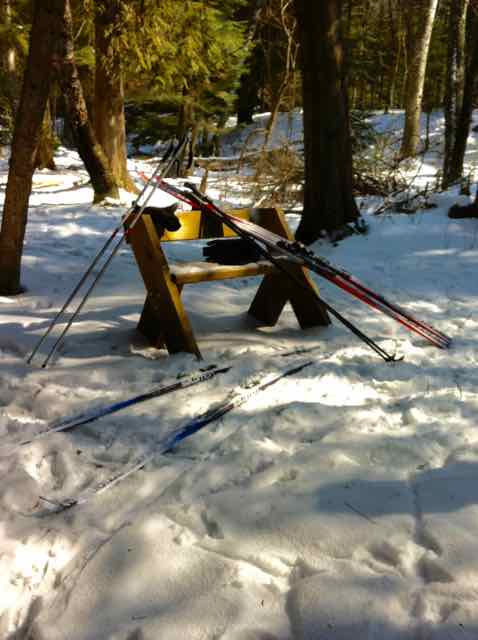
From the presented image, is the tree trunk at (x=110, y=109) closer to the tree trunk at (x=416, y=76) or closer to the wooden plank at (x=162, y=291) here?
the wooden plank at (x=162, y=291)

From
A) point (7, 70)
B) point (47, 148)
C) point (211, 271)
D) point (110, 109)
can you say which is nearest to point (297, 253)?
point (211, 271)

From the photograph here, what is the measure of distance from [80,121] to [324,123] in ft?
13.5

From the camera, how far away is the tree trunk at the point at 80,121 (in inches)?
317

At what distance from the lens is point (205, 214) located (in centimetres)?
395

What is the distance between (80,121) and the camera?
8.42 metres

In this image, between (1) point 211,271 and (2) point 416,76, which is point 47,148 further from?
(1) point 211,271

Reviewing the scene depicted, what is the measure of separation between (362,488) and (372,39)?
3016 cm

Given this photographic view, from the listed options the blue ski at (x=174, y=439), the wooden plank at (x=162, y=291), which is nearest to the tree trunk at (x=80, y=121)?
the wooden plank at (x=162, y=291)

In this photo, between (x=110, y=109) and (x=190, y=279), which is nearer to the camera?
(x=190, y=279)

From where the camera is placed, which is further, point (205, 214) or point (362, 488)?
point (205, 214)

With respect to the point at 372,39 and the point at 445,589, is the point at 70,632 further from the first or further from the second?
the point at 372,39

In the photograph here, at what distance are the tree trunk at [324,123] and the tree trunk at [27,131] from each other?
306 cm

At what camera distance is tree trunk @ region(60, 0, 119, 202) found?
8053 mm

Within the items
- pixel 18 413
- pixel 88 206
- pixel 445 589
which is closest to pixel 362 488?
pixel 445 589
